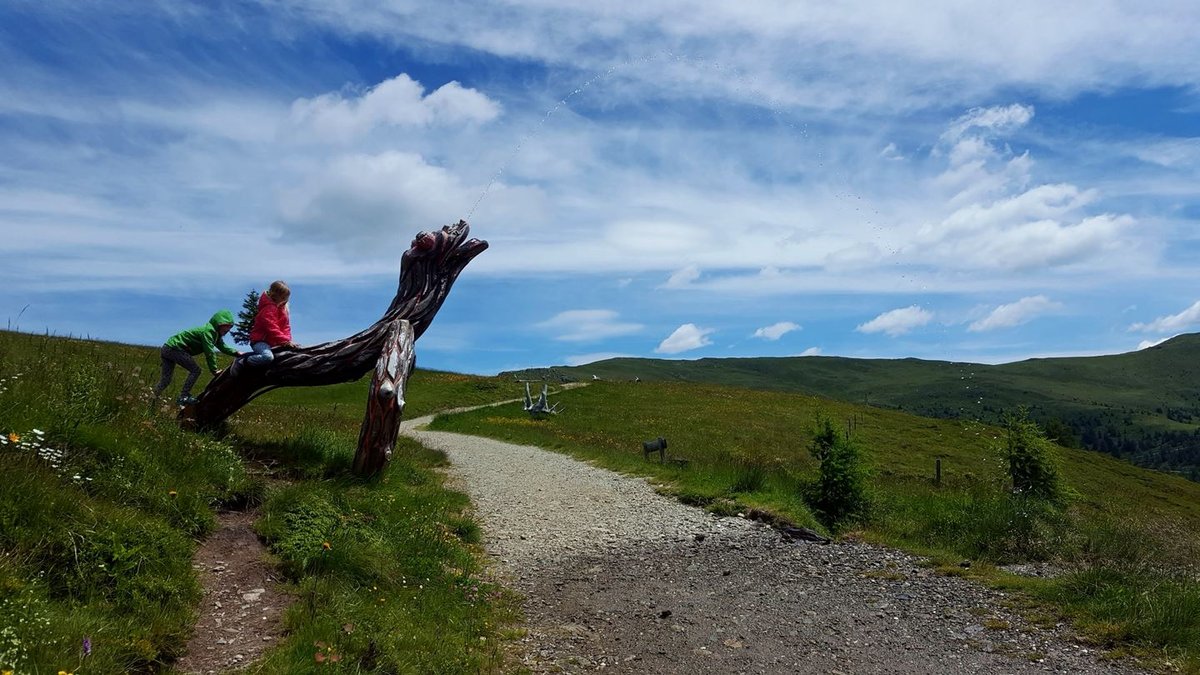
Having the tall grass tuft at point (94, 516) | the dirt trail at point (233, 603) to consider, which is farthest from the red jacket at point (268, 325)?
the dirt trail at point (233, 603)

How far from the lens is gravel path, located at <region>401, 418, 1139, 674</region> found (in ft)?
23.7

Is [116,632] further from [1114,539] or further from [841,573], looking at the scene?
[1114,539]

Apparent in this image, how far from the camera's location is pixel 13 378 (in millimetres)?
7582

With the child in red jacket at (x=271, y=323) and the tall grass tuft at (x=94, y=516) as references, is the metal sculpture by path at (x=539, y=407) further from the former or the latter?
the tall grass tuft at (x=94, y=516)

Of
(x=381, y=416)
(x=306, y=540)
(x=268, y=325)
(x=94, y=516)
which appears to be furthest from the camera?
(x=268, y=325)

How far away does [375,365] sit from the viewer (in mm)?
11633

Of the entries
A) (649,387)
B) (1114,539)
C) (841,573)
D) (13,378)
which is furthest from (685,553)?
(649,387)

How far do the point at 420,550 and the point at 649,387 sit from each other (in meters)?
53.9

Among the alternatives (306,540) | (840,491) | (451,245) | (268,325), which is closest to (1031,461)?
(840,491)

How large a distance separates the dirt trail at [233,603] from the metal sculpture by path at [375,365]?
321cm

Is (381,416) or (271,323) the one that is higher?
(271,323)

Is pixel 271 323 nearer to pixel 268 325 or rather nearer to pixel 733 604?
pixel 268 325

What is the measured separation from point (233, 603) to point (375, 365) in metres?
5.86

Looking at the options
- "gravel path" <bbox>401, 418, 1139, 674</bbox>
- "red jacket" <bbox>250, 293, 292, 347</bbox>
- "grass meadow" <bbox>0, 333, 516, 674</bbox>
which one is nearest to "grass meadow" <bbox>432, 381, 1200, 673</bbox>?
"gravel path" <bbox>401, 418, 1139, 674</bbox>
